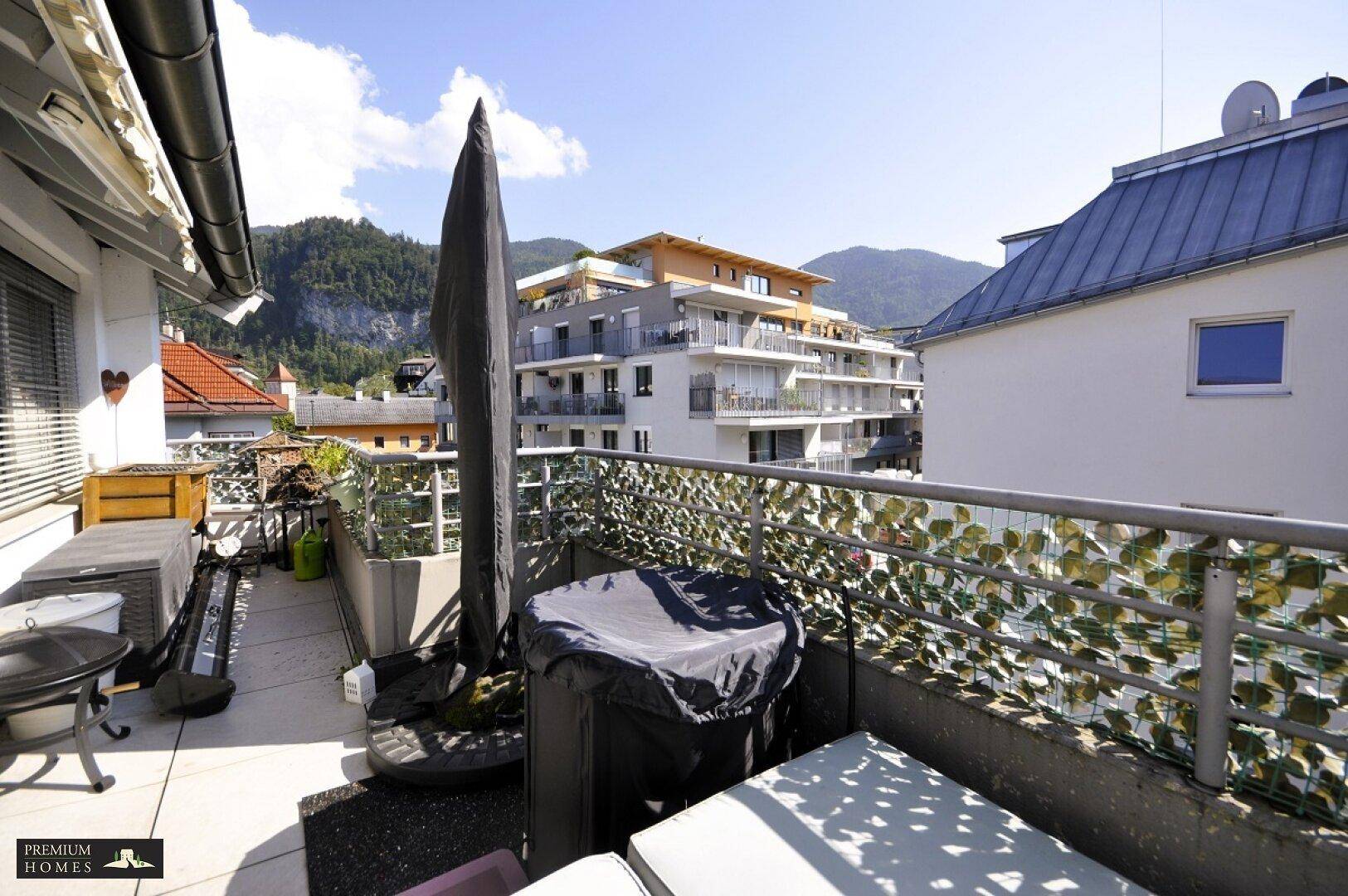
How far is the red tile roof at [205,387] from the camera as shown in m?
13.4

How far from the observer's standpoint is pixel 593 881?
1.32 metres

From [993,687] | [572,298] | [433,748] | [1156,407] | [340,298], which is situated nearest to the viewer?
[993,687]

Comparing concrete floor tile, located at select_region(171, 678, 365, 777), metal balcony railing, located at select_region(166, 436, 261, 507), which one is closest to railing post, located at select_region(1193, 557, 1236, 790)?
concrete floor tile, located at select_region(171, 678, 365, 777)

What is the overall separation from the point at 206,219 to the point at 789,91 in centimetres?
767

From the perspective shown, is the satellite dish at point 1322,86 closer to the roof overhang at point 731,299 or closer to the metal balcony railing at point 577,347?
the roof overhang at point 731,299

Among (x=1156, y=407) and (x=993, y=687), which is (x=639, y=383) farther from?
(x=993, y=687)

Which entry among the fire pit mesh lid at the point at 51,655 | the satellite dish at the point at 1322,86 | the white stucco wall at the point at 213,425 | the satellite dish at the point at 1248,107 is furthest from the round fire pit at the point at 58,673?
the satellite dish at the point at 1322,86

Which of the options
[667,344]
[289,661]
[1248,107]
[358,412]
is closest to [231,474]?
[289,661]

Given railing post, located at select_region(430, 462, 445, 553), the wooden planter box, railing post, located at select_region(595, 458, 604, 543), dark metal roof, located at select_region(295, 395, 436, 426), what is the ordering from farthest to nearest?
1. dark metal roof, located at select_region(295, 395, 436, 426)
2. the wooden planter box
3. railing post, located at select_region(595, 458, 604, 543)
4. railing post, located at select_region(430, 462, 445, 553)

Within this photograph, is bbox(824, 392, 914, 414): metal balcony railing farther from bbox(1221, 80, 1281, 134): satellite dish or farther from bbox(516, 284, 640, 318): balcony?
bbox(1221, 80, 1281, 134): satellite dish

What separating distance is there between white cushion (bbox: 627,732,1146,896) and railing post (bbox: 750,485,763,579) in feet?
4.12

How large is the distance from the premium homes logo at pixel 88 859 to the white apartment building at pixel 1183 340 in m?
9.48

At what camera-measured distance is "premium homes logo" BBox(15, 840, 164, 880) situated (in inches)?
86.7

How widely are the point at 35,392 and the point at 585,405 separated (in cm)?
2448
